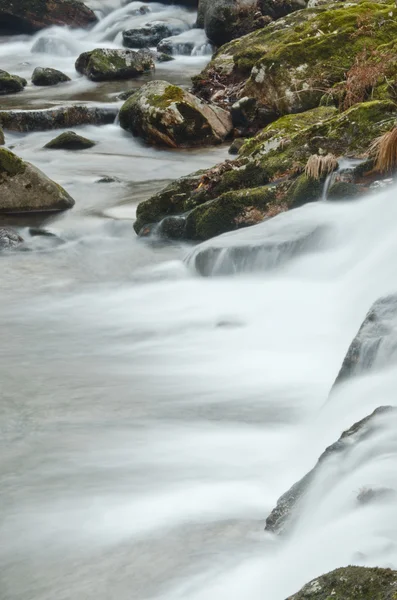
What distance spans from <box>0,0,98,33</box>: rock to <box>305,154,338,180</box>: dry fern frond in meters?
23.6

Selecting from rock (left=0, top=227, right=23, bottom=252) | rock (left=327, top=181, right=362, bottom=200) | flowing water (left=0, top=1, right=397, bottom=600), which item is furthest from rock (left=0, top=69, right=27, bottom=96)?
rock (left=327, top=181, right=362, bottom=200)

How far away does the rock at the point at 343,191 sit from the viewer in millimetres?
8062

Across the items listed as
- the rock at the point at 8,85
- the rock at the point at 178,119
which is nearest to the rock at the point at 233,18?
the rock at the point at 8,85

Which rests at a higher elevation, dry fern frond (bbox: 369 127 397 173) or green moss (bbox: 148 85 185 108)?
green moss (bbox: 148 85 185 108)

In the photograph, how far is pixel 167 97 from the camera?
46.4 feet

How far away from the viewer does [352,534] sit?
10.2 feet

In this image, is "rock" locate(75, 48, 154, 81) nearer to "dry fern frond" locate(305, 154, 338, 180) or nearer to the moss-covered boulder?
the moss-covered boulder

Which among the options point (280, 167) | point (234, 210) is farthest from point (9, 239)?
point (280, 167)

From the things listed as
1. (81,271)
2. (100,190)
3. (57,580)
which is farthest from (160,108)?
(57,580)

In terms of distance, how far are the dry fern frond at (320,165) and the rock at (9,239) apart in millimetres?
3468

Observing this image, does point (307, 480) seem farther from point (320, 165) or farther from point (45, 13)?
point (45, 13)

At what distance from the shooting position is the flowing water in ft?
11.7

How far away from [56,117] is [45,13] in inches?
629

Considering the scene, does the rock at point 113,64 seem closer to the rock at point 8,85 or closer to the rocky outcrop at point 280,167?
the rock at point 8,85
